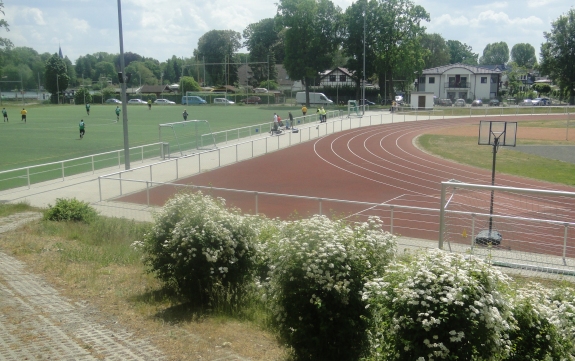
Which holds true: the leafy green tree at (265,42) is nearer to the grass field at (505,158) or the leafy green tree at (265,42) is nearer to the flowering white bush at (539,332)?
the grass field at (505,158)

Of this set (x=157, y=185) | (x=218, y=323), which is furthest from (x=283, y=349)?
(x=157, y=185)

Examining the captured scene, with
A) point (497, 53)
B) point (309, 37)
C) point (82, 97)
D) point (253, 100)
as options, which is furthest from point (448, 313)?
point (497, 53)

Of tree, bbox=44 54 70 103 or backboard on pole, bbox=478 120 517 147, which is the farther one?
tree, bbox=44 54 70 103

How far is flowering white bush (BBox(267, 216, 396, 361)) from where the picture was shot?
18.7 ft

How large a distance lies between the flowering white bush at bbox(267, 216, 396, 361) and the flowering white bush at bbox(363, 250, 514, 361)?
0.87 meters

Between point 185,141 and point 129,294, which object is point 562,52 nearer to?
point 185,141

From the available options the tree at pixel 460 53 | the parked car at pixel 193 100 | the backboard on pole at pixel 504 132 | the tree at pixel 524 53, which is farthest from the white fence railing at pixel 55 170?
the tree at pixel 524 53

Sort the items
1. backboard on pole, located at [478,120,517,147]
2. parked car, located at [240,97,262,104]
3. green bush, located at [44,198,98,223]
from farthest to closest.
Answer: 1. parked car, located at [240,97,262,104]
2. backboard on pole, located at [478,120,517,147]
3. green bush, located at [44,198,98,223]

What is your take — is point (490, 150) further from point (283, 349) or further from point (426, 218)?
point (283, 349)

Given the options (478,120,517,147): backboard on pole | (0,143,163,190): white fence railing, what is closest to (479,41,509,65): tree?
(0,143,163,190): white fence railing

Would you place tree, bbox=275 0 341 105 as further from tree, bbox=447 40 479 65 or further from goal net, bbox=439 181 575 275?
tree, bbox=447 40 479 65

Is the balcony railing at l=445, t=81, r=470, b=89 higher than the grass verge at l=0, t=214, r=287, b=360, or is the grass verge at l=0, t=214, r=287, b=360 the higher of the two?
the balcony railing at l=445, t=81, r=470, b=89

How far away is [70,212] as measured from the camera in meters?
14.9

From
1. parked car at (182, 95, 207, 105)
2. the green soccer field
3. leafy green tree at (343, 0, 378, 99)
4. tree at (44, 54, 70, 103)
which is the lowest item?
the green soccer field
